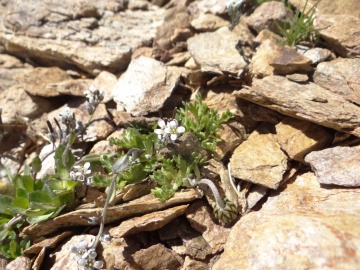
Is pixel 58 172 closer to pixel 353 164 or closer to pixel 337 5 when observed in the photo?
pixel 353 164

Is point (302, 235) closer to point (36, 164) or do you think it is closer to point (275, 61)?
point (275, 61)

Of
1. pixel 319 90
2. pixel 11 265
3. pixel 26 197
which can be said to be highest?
pixel 319 90

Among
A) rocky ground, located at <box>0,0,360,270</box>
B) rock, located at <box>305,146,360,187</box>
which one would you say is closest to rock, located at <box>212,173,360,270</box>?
rocky ground, located at <box>0,0,360,270</box>

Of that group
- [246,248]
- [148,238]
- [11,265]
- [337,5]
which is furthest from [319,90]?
[11,265]

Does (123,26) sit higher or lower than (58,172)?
higher

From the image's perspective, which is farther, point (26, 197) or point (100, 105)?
point (100, 105)

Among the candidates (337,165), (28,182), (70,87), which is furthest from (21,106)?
(337,165)
